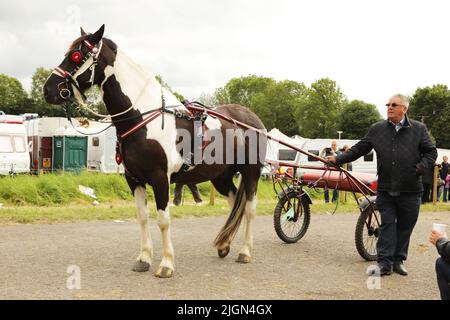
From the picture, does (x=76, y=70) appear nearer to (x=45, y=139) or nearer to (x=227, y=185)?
(x=227, y=185)

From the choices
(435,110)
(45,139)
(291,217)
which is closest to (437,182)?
(291,217)

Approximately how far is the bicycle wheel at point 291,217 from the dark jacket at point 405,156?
6.87ft

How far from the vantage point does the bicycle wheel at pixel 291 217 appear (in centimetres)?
783

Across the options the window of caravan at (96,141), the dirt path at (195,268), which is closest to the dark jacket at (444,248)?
the dirt path at (195,268)

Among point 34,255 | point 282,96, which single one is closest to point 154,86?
point 34,255

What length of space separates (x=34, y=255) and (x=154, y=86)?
2840 millimetres

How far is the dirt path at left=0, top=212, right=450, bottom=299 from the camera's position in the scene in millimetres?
4945

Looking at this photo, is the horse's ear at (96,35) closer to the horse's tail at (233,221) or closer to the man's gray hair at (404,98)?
the horse's tail at (233,221)

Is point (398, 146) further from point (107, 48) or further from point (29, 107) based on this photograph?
point (29, 107)

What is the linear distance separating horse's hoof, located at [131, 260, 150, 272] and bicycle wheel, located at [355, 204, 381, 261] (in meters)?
2.91

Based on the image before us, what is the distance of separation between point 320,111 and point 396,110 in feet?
206
